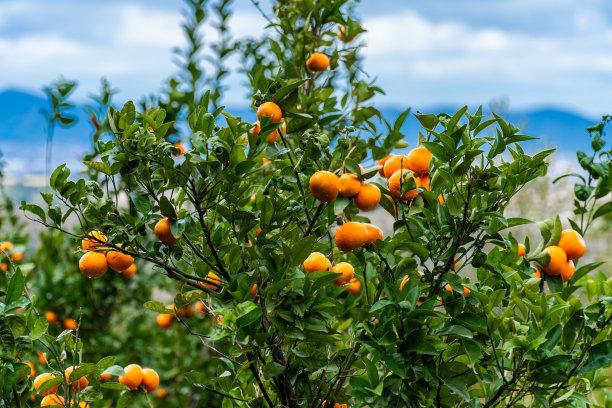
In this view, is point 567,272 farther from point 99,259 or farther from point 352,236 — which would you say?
point 99,259

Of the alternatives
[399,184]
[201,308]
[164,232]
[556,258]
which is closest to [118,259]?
[164,232]

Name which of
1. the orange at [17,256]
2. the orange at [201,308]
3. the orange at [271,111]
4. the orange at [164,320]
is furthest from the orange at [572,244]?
the orange at [17,256]

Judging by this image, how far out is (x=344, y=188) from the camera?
0.86 m

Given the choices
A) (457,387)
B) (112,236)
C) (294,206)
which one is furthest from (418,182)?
(112,236)

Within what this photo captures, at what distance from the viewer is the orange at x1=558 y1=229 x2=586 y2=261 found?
104 centimetres

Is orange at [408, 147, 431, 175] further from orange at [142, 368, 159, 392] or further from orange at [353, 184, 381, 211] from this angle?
orange at [142, 368, 159, 392]

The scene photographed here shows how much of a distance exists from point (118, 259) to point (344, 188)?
0.45 m

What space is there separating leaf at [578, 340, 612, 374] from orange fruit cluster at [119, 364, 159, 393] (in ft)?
2.57

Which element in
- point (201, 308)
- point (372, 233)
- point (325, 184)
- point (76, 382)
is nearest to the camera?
point (325, 184)

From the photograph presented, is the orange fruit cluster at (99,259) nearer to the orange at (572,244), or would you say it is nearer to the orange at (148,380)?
the orange at (148,380)

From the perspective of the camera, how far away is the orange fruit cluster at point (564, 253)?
40.7 inches

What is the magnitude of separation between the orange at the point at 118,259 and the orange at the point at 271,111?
1.16 ft

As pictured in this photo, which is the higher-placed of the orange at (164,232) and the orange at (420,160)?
the orange at (420,160)

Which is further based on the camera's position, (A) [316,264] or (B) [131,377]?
(B) [131,377]
